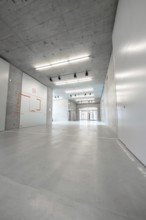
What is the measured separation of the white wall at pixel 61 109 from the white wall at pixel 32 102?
26.4 feet

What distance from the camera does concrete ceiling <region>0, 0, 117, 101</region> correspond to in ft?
9.69

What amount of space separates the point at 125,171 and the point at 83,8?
14.4ft

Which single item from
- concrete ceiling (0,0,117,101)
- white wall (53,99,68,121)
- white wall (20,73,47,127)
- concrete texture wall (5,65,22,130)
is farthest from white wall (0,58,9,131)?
white wall (53,99,68,121)

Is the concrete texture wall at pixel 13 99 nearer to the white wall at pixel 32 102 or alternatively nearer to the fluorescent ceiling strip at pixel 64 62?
the white wall at pixel 32 102

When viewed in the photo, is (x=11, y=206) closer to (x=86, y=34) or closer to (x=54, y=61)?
(x=86, y=34)

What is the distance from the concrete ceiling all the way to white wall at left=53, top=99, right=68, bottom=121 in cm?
1186

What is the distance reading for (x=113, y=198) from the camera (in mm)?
879

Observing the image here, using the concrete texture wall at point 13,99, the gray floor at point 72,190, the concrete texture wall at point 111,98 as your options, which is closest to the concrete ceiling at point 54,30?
the concrete texture wall at point 13,99

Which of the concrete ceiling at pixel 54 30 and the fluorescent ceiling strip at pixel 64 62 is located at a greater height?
the concrete ceiling at pixel 54 30

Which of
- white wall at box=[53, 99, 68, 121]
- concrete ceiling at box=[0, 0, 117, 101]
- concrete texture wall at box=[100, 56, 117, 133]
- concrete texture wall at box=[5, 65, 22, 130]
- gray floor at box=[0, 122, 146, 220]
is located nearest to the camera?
gray floor at box=[0, 122, 146, 220]

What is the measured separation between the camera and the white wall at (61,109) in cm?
1769

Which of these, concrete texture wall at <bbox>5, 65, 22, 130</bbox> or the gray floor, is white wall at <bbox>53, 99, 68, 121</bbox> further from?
the gray floor

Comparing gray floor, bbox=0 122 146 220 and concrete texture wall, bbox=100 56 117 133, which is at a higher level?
concrete texture wall, bbox=100 56 117 133

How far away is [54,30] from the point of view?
376cm
